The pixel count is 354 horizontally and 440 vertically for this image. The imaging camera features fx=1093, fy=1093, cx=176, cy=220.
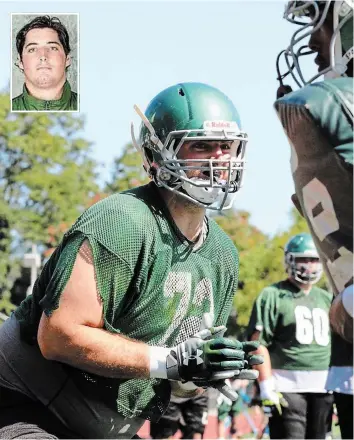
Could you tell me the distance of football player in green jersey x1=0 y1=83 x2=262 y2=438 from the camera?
3514 mm

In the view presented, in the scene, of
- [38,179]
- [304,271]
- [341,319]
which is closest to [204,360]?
[341,319]

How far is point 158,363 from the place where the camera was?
11.7 ft

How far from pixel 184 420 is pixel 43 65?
4.08 m

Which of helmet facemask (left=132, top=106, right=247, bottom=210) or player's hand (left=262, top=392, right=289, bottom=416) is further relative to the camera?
player's hand (left=262, top=392, right=289, bottom=416)

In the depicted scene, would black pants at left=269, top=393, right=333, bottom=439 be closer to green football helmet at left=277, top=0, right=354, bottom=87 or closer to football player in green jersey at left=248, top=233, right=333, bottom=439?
football player in green jersey at left=248, top=233, right=333, bottom=439

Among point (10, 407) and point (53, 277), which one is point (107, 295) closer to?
point (53, 277)

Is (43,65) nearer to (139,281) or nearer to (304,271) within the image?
(139,281)

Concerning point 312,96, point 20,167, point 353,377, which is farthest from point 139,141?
point 20,167

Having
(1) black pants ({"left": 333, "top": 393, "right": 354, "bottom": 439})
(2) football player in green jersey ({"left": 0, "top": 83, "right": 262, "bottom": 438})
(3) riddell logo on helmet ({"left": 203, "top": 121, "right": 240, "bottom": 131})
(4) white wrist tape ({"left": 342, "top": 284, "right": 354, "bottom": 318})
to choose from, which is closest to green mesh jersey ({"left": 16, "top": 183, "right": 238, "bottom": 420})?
(2) football player in green jersey ({"left": 0, "top": 83, "right": 262, "bottom": 438})

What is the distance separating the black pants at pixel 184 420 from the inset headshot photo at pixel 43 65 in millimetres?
3711

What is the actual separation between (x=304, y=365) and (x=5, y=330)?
4413 mm

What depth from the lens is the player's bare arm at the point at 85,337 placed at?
347 centimetres

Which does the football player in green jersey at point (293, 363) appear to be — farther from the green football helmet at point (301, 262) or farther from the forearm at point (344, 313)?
the forearm at point (344, 313)

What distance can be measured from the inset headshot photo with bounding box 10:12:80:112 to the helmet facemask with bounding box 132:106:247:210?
162 centimetres
